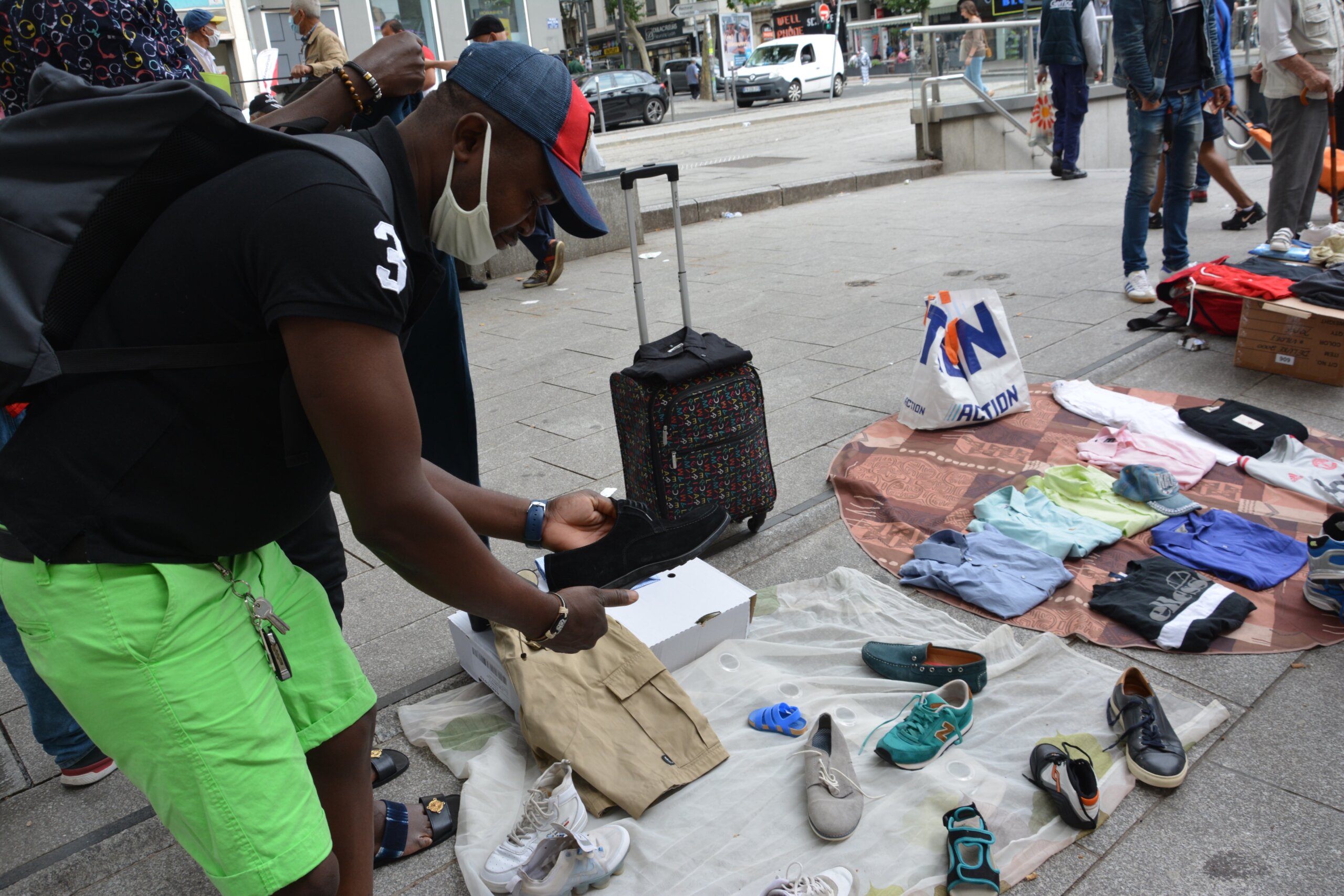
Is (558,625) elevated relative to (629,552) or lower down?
elevated

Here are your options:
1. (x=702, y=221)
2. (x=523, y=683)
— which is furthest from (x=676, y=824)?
(x=702, y=221)

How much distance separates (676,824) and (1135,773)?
1.06 metres

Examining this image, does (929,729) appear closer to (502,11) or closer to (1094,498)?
(1094,498)

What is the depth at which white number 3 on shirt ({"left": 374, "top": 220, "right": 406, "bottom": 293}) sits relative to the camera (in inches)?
47.8

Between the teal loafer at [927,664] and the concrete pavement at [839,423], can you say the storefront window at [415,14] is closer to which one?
the concrete pavement at [839,423]

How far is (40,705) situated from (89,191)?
175 centimetres

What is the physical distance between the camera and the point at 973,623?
3.00 m

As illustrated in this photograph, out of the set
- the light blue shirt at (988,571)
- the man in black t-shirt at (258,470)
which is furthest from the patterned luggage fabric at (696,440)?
the man in black t-shirt at (258,470)

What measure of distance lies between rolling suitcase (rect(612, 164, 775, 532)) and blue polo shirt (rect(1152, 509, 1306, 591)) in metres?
1.40

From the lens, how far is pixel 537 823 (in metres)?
2.06

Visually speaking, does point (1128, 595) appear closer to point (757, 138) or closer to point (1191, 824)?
point (1191, 824)

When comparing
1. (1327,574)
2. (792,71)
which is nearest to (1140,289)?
(1327,574)

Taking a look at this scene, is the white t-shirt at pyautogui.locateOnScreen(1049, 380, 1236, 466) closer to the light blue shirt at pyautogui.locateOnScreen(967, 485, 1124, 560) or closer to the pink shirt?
the pink shirt

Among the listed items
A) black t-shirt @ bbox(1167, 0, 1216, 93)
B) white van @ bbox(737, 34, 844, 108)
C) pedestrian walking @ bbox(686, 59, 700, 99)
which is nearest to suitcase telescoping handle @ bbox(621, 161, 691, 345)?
black t-shirt @ bbox(1167, 0, 1216, 93)
